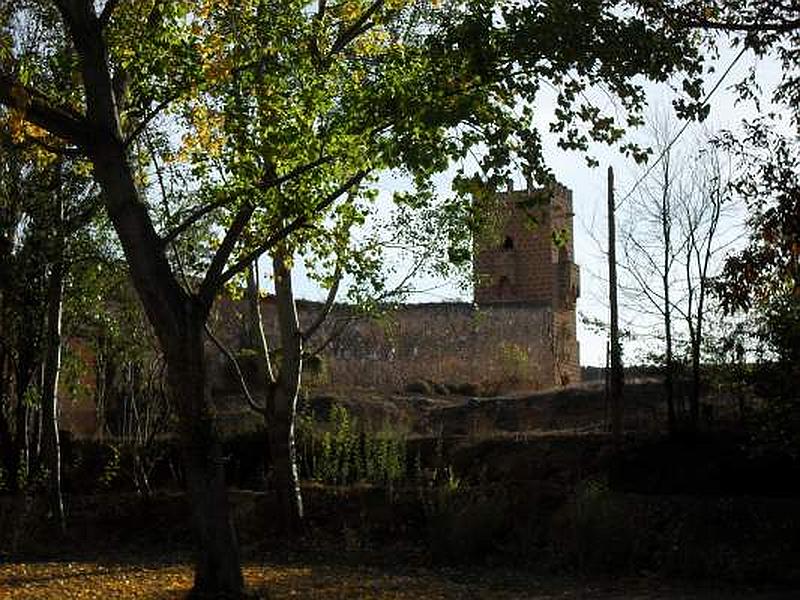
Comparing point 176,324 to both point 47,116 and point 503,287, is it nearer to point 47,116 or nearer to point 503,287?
point 47,116

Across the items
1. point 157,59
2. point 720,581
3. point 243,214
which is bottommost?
point 720,581

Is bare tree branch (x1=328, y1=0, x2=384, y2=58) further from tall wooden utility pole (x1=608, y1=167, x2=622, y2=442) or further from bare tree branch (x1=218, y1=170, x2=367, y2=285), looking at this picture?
tall wooden utility pole (x1=608, y1=167, x2=622, y2=442)

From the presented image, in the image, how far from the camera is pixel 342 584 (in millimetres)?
13070

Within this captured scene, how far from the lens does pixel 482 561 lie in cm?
1509

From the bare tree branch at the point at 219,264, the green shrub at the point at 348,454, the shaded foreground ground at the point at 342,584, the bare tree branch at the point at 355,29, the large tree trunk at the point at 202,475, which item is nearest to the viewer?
the large tree trunk at the point at 202,475

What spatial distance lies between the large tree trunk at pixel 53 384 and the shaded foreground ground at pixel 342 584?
2410 mm

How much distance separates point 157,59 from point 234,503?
8.74 meters

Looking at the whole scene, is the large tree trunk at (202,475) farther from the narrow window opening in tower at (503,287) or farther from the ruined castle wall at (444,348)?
the narrow window opening in tower at (503,287)

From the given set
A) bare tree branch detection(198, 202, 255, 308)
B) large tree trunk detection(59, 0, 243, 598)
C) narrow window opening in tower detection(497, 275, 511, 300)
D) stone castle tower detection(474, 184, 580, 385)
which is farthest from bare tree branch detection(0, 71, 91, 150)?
narrow window opening in tower detection(497, 275, 511, 300)

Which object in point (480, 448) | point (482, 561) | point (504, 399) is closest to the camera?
point (482, 561)

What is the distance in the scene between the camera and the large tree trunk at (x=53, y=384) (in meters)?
17.0

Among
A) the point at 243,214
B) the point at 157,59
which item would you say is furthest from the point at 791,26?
the point at 157,59

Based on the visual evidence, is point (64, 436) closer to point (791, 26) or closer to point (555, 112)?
point (555, 112)

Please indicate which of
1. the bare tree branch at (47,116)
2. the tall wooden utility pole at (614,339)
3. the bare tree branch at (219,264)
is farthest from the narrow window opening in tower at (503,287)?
the bare tree branch at (47,116)
